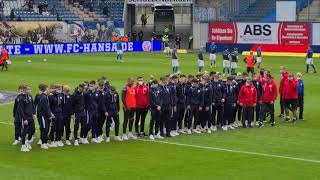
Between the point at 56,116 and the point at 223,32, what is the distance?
50.5 meters

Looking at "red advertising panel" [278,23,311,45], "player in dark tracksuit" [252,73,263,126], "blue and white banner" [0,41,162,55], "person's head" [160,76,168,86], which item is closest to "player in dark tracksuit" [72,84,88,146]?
"person's head" [160,76,168,86]

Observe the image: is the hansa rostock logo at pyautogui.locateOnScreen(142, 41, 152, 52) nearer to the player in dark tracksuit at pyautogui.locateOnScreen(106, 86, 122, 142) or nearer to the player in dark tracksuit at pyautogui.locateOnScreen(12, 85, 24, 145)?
the player in dark tracksuit at pyautogui.locateOnScreen(106, 86, 122, 142)

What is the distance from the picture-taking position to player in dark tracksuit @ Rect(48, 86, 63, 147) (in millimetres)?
22688

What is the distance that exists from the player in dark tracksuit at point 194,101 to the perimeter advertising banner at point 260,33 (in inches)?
1701

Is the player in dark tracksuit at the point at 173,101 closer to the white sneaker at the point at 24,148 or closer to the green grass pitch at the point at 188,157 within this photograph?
the green grass pitch at the point at 188,157

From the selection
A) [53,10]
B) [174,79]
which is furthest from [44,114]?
[53,10]

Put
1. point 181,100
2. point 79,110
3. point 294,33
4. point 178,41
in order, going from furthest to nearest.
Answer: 1. point 178,41
2. point 294,33
3. point 181,100
4. point 79,110

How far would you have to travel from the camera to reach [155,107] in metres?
24.5

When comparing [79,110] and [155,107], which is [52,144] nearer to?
[79,110]

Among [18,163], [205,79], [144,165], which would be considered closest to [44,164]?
[18,163]

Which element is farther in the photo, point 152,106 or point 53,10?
point 53,10

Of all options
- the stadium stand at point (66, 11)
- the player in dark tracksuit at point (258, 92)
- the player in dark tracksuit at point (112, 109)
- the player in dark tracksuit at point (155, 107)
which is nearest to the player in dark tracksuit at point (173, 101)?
Answer: the player in dark tracksuit at point (155, 107)

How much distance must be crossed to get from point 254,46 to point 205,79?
145ft

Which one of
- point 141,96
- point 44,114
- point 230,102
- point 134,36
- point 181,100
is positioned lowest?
point 230,102
